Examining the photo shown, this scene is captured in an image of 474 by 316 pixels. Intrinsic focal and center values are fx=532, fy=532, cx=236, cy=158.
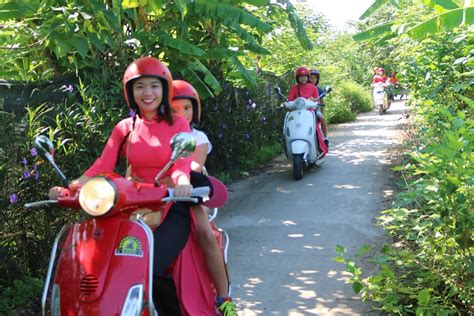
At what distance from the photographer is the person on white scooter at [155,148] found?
2.99 metres

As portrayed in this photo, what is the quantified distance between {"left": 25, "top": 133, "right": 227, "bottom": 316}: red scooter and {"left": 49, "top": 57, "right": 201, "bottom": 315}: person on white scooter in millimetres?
293

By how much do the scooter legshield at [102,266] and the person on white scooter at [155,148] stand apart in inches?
12.2

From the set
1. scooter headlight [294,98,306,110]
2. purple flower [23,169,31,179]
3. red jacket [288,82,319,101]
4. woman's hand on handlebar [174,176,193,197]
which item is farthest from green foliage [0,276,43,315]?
red jacket [288,82,319,101]

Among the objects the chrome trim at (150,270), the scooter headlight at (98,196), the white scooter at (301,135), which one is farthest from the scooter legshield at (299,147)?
the scooter headlight at (98,196)

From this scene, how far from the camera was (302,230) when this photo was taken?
6234 mm

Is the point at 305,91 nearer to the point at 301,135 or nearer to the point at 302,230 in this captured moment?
the point at 301,135

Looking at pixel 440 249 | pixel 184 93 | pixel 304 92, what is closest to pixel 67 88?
pixel 184 93

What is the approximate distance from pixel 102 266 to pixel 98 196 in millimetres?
346

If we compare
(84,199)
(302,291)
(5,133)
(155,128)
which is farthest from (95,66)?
(84,199)

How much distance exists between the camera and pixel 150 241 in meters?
2.62

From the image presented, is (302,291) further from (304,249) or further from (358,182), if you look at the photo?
(358,182)

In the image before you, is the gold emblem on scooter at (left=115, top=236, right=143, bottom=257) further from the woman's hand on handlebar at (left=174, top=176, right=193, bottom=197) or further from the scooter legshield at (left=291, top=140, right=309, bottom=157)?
the scooter legshield at (left=291, top=140, right=309, bottom=157)

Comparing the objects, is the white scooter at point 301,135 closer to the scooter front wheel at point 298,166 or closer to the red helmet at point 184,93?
the scooter front wheel at point 298,166

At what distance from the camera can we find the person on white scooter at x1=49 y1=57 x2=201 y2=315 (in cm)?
299
